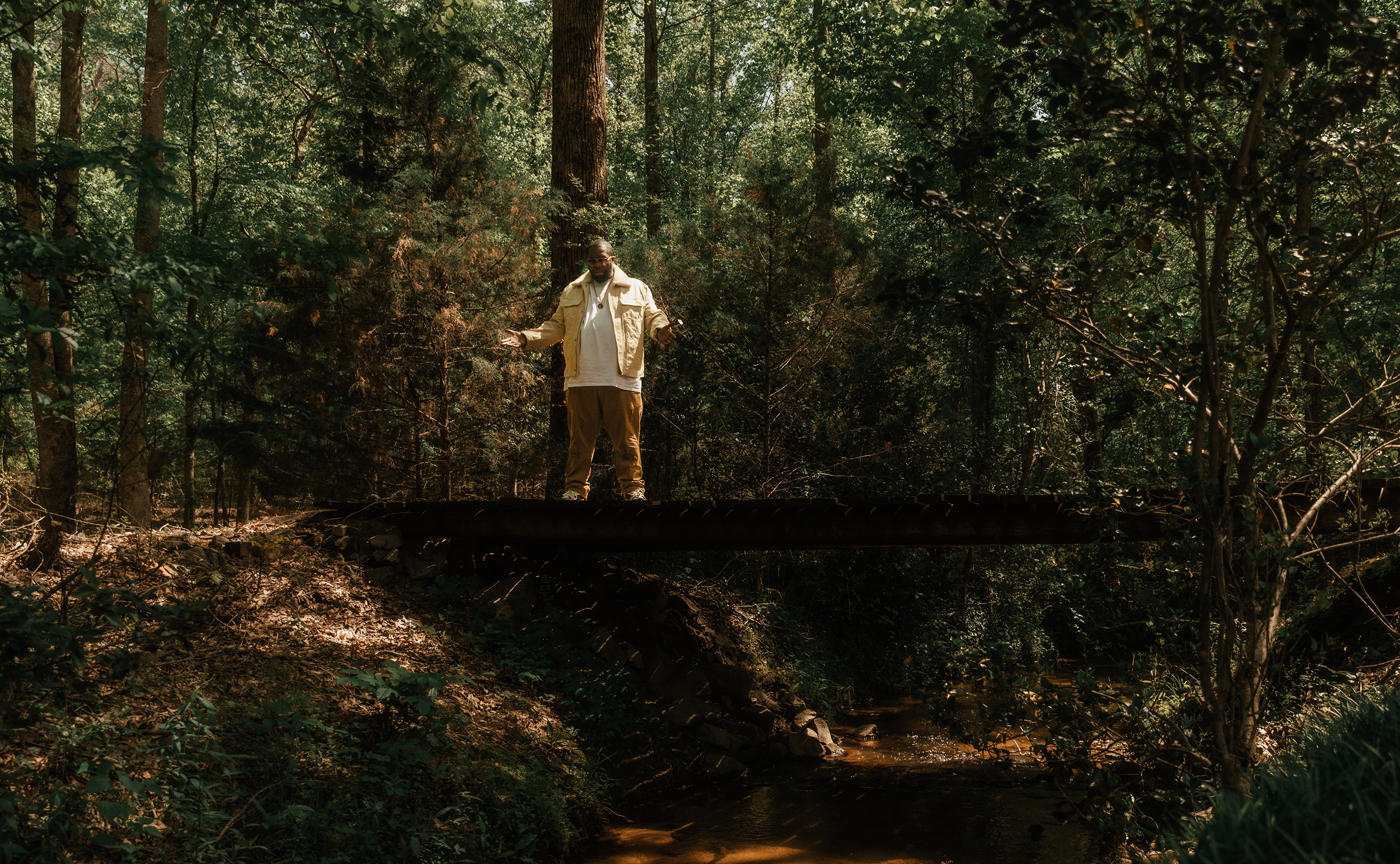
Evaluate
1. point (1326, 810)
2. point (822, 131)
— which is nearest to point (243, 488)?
point (822, 131)

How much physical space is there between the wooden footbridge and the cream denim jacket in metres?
1.25

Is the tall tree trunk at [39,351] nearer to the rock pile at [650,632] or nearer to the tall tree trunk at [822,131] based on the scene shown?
the rock pile at [650,632]

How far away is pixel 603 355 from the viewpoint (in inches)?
301

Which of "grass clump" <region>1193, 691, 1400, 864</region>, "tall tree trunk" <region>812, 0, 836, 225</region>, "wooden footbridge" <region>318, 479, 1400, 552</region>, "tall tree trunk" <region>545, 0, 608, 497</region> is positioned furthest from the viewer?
"tall tree trunk" <region>812, 0, 836, 225</region>

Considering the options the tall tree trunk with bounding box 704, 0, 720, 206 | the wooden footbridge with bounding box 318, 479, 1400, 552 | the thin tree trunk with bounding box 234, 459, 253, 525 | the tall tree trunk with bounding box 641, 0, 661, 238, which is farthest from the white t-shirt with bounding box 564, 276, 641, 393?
the tall tree trunk with bounding box 704, 0, 720, 206

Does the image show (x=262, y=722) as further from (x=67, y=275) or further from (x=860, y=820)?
(x=860, y=820)

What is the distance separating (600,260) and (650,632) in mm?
3548

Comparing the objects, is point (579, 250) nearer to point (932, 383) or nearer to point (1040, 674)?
point (932, 383)

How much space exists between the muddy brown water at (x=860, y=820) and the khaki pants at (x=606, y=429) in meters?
2.65

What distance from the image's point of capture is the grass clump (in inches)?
85.8

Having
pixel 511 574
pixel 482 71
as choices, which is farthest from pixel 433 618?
pixel 482 71

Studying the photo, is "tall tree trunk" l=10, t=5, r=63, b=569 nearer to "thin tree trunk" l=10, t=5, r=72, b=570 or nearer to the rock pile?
"thin tree trunk" l=10, t=5, r=72, b=570

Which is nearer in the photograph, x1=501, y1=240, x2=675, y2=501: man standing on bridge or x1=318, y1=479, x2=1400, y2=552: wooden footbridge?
x1=318, y1=479, x2=1400, y2=552: wooden footbridge

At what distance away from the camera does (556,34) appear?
10.2 meters
